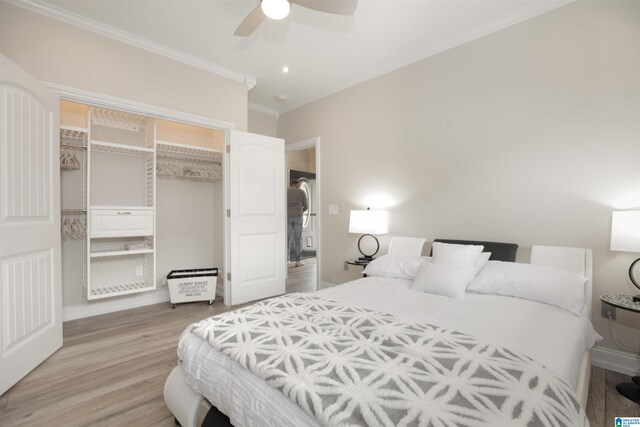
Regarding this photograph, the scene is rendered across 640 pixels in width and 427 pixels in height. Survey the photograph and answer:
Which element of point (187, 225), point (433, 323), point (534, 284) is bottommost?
point (433, 323)

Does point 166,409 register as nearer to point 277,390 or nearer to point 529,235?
point 277,390

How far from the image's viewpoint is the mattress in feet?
3.39

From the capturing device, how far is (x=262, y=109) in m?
4.59

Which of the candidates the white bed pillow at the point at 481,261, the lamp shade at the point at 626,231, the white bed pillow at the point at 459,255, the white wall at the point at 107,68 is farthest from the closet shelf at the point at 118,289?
the lamp shade at the point at 626,231

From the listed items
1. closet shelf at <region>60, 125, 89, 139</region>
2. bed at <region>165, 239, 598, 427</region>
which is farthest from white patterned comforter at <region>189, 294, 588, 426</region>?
closet shelf at <region>60, 125, 89, 139</region>

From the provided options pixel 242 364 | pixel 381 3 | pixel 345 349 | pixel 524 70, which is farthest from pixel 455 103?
pixel 242 364

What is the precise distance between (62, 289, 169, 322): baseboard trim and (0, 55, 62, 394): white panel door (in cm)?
78

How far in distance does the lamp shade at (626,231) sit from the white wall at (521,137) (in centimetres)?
34

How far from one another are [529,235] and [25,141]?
3.82m

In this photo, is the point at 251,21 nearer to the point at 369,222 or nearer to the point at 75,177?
the point at 369,222

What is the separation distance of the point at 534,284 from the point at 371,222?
159cm

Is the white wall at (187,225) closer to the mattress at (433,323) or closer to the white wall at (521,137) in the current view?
the white wall at (521,137)

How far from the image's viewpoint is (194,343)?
1423mm

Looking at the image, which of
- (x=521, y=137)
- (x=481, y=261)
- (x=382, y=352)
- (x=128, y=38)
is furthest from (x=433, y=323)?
(x=128, y=38)
